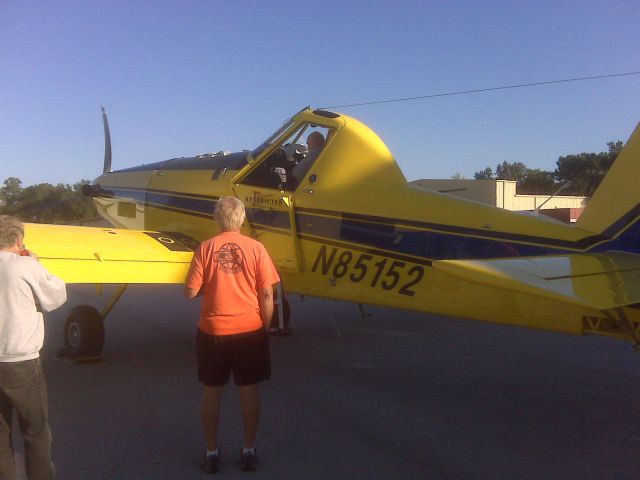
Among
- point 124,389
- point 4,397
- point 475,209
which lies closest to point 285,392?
point 124,389

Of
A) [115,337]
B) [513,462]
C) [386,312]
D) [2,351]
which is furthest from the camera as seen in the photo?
[386,312]

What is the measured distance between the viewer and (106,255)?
586cm

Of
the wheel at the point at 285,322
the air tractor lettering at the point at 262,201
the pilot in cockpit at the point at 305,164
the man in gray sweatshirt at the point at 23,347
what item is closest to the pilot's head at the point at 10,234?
the man in gray sweatshirt at the point at 23,347

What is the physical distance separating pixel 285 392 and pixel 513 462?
7.27 ft

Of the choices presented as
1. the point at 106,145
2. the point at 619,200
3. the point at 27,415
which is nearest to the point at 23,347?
the point at 27,415

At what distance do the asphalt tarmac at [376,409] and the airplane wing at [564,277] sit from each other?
49.8 inches

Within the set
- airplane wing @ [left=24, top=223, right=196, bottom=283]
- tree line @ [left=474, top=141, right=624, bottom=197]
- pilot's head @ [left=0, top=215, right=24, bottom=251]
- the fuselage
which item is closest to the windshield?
the fuselage

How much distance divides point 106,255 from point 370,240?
107 inches

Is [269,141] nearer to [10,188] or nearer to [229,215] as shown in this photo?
[229,215]

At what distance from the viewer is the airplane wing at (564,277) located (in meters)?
2.84

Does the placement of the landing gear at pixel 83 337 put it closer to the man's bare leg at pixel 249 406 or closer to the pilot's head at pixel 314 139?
the pilot's head at pixel 314 139

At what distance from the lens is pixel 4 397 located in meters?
2.89

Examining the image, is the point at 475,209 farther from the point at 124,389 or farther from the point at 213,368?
the point at 124,389

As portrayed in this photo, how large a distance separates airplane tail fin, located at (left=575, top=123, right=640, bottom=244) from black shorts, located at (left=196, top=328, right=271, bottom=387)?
9.33 feet
